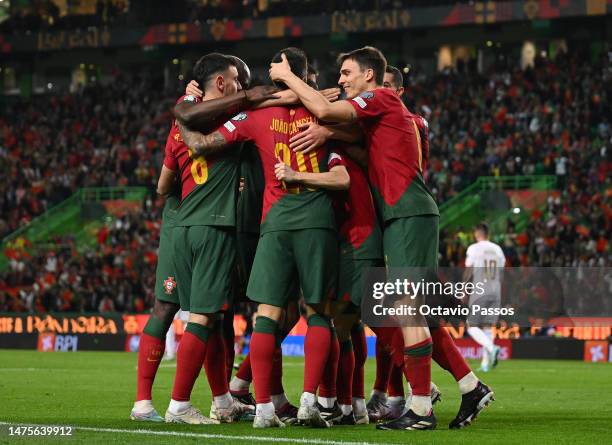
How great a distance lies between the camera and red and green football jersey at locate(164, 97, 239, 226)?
8844 mm

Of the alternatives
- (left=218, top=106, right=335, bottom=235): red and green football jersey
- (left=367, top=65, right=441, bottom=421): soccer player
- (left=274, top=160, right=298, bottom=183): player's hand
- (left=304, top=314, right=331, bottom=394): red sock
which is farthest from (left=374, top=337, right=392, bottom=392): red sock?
(left=274, top=160, right=298, bottom=183): player's hand

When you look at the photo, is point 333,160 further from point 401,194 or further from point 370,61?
point 370,61

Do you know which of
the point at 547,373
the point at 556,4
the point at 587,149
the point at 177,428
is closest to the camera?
the point at 177,428

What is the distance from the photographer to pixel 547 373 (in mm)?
18375

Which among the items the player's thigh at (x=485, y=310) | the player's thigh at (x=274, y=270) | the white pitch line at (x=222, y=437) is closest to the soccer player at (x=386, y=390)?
the player's thigh at (x=274, y=270)

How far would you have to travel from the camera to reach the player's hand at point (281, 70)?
8602 mm

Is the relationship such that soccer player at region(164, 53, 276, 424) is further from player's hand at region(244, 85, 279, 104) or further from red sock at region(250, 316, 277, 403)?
red sock at region(250, 316, 277, 403)

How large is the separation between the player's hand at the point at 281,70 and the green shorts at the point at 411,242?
4.18ft

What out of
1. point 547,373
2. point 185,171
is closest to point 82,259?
point 547,373

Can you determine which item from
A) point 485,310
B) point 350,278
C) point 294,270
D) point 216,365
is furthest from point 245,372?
point 485,310

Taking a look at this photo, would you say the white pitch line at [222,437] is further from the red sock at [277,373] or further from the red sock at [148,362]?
the red sock at [277,373]

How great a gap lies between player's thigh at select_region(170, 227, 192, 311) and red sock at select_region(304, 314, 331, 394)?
1.03 m

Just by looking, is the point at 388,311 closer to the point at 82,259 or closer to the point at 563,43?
the point at 82,259

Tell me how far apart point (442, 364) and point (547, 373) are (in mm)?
9798
